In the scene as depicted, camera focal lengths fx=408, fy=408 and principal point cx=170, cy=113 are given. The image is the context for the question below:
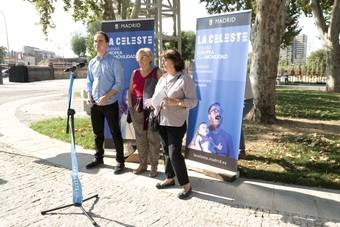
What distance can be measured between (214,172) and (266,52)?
14.5ft

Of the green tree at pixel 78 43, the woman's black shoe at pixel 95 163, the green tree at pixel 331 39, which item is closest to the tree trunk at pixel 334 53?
the green tree at pixel 331 39

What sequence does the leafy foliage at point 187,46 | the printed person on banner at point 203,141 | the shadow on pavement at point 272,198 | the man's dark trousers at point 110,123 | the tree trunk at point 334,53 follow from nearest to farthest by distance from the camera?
the shadow on pavement at point 272,198 → the printed person on banner at point 203,141 → the man's dark trousers at point 110,123 → the tree trunk at point 334,53 → the leafy foliage at point 187,46

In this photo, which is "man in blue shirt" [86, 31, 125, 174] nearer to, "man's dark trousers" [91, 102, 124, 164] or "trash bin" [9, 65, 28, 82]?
"man's dark trousers" [91, 102, 124, 164]

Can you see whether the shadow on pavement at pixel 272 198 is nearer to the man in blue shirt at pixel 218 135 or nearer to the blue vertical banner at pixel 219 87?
the blue vertical banner at pixel 219 87

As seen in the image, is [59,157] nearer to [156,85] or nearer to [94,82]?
[94,82]

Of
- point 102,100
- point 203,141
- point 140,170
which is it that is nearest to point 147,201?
point 140,170

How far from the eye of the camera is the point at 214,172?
591 centimetres

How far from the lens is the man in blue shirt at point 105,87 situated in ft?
19.4

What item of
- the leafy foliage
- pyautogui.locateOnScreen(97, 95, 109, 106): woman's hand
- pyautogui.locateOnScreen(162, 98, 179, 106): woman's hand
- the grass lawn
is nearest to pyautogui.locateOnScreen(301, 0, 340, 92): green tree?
the grass lawn

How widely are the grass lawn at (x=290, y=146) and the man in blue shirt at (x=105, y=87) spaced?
184 cm

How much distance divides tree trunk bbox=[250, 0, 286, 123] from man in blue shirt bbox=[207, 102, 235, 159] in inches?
160

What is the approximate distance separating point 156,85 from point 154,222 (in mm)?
1873

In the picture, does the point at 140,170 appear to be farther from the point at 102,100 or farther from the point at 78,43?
the point at 78,43

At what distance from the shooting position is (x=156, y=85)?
17.9 ft
